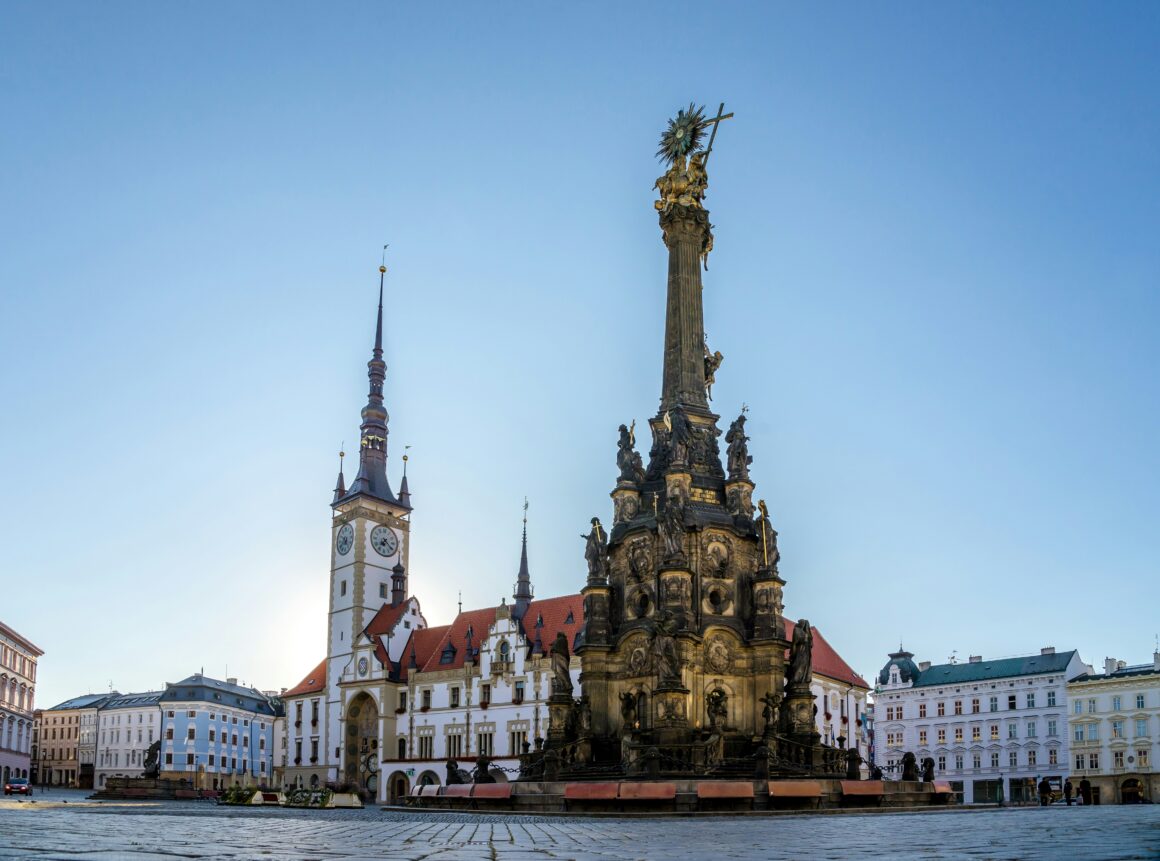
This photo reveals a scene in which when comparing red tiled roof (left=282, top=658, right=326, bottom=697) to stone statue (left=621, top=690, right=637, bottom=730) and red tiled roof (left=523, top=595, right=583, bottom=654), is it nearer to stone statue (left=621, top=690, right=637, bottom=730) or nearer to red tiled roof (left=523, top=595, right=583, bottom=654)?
red tiled roof (left=523, top=595, right=583, bottom=654)

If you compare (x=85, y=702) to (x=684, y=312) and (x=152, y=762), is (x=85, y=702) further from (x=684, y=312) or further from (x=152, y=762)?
(x=684, y=312)

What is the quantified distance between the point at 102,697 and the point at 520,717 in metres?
79.3

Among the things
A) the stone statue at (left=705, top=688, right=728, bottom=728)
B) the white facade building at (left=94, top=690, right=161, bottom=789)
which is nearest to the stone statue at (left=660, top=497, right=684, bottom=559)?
the stone statue at (left=705, top=688, right=728, bottom=728)

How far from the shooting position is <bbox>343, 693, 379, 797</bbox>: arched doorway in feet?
243

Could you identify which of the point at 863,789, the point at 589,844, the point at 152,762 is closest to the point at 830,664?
the point at 152,762

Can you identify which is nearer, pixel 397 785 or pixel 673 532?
pixel 673 532

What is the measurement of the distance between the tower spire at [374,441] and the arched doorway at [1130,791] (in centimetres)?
5474

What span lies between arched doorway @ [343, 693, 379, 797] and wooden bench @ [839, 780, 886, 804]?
55.6 metres

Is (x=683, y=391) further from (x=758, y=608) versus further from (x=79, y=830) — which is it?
(x=79, y=830)

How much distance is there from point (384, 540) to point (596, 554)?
57.4 metres

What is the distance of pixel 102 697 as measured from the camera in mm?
125562

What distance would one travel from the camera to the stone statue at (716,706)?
88.2ft

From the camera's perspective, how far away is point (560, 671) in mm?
30531

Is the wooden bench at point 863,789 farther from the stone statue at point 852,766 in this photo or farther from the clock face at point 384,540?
the clock face at point 384,540
